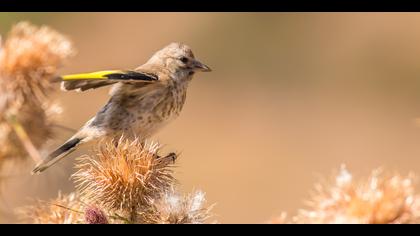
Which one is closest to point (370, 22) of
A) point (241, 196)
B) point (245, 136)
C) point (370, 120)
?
point (370, 120)

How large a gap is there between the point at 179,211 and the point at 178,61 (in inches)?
92.5

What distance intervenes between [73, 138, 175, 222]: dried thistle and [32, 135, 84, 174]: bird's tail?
79 centimetres

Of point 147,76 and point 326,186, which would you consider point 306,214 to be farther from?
point 147,76

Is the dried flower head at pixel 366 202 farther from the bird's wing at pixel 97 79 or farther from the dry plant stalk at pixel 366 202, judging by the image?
the bird's wing at pixel 97 79

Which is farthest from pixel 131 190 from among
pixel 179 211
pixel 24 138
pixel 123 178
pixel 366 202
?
pixel 366 202

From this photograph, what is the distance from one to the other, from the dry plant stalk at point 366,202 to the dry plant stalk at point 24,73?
1.38m

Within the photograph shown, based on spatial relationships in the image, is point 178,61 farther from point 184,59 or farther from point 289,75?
point 289,75

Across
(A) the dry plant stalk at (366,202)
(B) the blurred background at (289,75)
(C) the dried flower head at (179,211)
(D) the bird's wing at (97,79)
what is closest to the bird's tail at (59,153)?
(D) the bird's wing at (97,79)

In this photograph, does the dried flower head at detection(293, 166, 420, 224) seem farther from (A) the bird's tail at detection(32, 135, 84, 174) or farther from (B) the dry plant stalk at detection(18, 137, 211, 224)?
(A) the bird's tail at detection(32, 135, 84, 174)

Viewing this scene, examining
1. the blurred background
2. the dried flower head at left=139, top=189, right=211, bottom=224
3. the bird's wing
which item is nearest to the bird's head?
the bird's wing

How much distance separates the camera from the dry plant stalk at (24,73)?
434 centimetres

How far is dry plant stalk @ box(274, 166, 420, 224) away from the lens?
11.1 ft

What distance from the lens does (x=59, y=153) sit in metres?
5.21

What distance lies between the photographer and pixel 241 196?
13883mm
